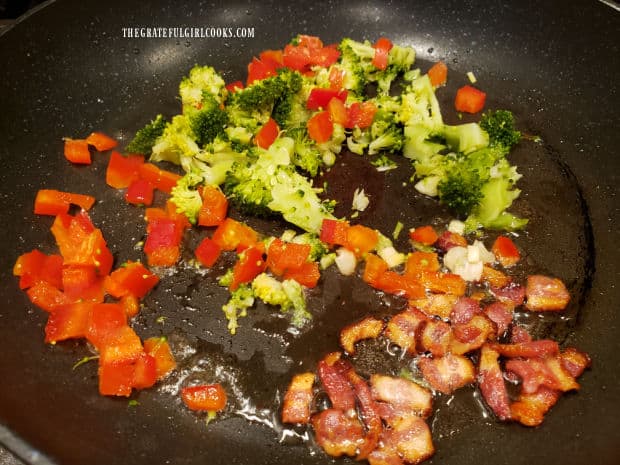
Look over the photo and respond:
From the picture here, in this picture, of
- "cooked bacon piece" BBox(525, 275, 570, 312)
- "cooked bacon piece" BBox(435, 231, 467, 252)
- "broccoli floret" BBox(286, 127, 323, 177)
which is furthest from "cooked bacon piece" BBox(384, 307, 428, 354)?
"broccoli floret" BBox(286, 127, 323, 177)

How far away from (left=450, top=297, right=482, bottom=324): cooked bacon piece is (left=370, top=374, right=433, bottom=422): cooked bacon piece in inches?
15.9

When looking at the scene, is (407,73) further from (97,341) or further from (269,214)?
(97,341)

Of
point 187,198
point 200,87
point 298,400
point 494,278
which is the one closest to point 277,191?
point 187,198

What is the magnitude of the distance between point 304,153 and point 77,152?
4.83 feet

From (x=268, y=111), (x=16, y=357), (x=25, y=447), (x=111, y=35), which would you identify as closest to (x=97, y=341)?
(x=16, y=357)

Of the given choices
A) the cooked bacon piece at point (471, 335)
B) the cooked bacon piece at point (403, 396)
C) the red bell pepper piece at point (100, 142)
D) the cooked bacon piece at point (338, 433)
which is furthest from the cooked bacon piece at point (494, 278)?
the red bell pepper piece at point (100, 142)

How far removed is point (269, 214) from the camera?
117 inches

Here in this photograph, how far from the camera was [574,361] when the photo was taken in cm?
240

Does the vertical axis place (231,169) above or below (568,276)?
below

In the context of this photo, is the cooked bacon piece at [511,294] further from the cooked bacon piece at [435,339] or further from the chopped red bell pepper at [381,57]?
the chopped red bell pepper at [381,57]

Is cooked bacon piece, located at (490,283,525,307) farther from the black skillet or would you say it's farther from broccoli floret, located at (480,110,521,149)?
broccoli floret, located at (480,110,521,149)

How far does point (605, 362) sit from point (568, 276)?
1.62ft

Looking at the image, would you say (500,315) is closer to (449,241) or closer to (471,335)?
(471,335)

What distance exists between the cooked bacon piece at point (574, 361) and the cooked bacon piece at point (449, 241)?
76 cm
